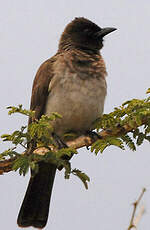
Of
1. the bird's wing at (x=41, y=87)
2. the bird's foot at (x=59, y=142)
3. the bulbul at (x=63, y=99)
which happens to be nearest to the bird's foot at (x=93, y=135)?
the bulbul at (x=63, y=99)

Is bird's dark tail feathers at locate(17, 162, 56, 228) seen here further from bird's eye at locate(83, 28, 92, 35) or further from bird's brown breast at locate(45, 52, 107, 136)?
bird's eye at locate(83, 28, 92, 35)

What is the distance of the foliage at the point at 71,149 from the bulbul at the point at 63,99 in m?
0.34

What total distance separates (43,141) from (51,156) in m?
0.22

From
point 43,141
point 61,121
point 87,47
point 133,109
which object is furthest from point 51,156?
point 87,47

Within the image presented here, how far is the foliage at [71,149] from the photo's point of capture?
12.0 feet

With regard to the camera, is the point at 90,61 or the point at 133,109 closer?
the point at 133,109

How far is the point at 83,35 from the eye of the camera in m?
6.63

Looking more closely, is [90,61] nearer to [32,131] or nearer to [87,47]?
[87,47]

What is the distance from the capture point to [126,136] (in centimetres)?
458

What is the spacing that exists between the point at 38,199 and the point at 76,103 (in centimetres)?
148

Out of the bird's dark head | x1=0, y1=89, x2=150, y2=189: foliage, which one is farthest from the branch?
the bird's dark head

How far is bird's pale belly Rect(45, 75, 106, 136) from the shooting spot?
5.43 metres

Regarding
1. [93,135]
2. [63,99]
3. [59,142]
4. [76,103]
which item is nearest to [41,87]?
[63,99]

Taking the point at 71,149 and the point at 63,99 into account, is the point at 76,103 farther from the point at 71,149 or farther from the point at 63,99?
the point at 71,149
